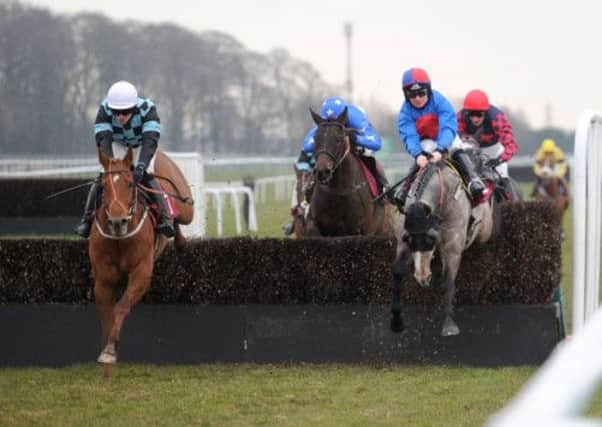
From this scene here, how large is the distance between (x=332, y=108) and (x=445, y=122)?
1.42 m

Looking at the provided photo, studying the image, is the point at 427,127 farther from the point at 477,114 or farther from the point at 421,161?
the point at 477,114

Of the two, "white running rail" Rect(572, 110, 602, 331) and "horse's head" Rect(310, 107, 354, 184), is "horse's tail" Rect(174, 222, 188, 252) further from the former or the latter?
"white running rail" Rect(572, 110, 602, 331)

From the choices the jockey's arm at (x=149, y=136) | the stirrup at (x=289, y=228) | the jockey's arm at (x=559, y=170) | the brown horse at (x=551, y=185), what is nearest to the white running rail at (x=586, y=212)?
the jockey's arm at (x=149, y=136)

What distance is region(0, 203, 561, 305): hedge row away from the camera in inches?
316

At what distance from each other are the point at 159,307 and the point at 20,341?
0.91 metres

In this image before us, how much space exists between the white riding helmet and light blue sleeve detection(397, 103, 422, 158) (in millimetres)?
1731

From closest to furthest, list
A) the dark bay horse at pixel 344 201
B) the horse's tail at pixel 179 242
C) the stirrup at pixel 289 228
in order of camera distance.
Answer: the horse's tail at pixel 179 242 → the dark bay horse at pixel 344 201 → the stirrup at pixel 289 228

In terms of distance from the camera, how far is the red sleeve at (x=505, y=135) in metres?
9.91

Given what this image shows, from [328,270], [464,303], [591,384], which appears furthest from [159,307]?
[591,384]

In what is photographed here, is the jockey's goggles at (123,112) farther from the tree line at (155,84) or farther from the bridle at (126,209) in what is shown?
the tree line at (155,84)

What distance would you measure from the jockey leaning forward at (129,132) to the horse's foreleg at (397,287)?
55.8 inches

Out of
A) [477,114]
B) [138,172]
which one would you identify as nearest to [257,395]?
[138,172]

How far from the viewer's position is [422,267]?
7.46m

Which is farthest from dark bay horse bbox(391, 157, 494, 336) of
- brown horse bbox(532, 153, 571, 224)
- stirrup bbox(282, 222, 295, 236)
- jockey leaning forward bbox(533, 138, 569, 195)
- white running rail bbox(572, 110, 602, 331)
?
jockey leaning forward bbox(533, 138, 569, 195)
